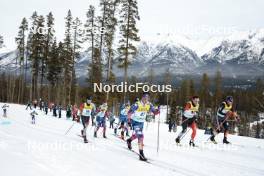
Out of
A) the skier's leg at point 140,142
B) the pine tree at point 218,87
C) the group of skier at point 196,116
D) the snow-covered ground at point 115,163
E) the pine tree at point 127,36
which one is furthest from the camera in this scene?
the pine tree at point 218,87

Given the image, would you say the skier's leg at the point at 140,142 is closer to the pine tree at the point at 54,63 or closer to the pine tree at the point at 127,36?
the pine tree at the point at 127,36

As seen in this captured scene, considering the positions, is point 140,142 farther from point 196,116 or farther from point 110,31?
point 110,31

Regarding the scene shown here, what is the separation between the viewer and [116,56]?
113 feet

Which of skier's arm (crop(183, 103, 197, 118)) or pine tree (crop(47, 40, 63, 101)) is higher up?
pine tree (crop(47, 40, 63, 101))

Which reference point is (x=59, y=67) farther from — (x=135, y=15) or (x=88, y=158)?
(x=88, y=158)

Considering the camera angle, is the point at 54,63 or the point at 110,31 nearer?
the point at 110,31

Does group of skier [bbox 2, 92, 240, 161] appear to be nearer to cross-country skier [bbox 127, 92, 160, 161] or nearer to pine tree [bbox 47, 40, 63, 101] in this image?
cross-country skier [bbox 127, 92, 160, 161]

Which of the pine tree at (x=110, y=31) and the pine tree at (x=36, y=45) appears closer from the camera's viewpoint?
the pine tree at (x=110, y=31)

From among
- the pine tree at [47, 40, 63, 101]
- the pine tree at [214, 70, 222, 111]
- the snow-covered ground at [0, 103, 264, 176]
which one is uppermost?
the pine tree at [47, 40, 63, 101]

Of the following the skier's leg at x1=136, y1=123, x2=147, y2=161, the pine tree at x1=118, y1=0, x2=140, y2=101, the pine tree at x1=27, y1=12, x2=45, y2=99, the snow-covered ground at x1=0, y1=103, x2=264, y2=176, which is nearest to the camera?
the snow-covered ground at x1=0, y1=103, x2=264, y2=176

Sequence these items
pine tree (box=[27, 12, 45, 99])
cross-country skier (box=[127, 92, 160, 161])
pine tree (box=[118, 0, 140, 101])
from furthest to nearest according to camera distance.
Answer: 1. pine tree (box=[27, 12, 45, 99])
2. pine tree (box=[118, 0, 140, 101])
3. cross-country skier (box=[127, 92, 160, 161])

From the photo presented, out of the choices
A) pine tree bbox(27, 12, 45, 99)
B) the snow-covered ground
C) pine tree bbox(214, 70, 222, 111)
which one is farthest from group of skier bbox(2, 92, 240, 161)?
pine tree bbox(214, 70, 222, 111)

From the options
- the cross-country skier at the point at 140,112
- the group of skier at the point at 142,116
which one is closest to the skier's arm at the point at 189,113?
the group of skier at the point at 142,116

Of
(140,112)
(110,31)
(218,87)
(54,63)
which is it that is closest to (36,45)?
(54,63)
